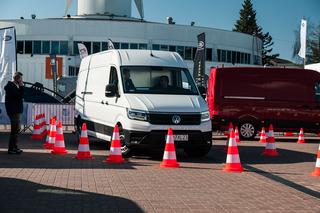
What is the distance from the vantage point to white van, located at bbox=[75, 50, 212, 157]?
12.7 metres

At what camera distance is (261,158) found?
46.7 feet

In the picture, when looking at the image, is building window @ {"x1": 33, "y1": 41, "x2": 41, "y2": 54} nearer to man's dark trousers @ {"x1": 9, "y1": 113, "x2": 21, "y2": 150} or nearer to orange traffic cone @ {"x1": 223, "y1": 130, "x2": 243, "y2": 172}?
man's dark trousers @ {"x1": 9, "y1": 113, "x2": 21, "y2": 150}

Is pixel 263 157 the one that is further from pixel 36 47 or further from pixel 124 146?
pixel 36 47

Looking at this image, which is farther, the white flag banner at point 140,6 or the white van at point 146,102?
the white flag banner at point 140,6

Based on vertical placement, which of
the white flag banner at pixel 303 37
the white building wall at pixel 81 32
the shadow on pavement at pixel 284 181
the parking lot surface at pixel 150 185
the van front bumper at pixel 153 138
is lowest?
the shadow on pavement at pixel 284 181

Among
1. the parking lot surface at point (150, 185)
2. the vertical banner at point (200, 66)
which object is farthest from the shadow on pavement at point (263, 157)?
the vertical banner at point (200, 66)

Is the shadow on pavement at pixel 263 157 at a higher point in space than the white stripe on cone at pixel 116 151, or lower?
lower

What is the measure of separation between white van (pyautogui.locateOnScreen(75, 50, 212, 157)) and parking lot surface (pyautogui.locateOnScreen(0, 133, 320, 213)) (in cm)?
63

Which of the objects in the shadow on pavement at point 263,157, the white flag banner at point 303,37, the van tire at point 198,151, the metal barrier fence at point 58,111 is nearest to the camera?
the van tire at point 198,151

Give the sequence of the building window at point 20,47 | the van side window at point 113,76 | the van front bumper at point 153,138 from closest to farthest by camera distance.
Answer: the van front bumper at point 153,138 → the van side window at point 113,76 → the building window at point 20,47

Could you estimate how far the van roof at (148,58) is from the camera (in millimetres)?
14305

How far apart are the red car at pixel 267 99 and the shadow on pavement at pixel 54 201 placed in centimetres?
1290

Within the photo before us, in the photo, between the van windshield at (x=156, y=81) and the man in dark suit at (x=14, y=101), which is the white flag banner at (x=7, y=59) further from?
the van windshield at (x=156, y=81)

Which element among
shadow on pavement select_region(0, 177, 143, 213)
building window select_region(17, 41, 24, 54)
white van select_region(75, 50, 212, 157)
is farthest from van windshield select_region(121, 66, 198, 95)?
building window select_region(17, 41, 24, 54)
